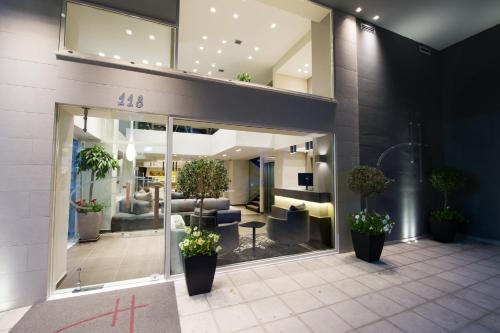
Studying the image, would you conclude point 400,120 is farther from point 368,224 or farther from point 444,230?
point 368,224

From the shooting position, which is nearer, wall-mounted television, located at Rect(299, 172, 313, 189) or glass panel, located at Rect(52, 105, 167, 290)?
glass panel, located at Rect(52, 105, 167, 290)

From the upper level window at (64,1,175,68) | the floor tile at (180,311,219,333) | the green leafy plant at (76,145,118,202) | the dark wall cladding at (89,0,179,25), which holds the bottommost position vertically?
the floor tile at (180,311,219,333)

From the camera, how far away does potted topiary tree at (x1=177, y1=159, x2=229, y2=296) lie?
2926 millimetres

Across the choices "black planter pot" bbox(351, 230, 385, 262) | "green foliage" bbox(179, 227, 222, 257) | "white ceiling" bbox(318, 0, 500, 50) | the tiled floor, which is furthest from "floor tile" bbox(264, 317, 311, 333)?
"white ceiling" bbox(318, 0, 500, 50)

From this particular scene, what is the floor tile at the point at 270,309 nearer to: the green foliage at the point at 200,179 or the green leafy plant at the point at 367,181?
the green foliage at the point at 200,179

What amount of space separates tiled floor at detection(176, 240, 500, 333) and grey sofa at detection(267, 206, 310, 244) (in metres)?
0.79

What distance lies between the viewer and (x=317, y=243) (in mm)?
4996

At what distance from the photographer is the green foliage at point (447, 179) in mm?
5375

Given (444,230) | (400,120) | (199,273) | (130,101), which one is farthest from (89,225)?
(444,230)

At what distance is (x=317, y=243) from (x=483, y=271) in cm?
268

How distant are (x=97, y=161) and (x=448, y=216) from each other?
314 inches

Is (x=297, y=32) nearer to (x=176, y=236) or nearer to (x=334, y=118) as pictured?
(x=334, y=118)

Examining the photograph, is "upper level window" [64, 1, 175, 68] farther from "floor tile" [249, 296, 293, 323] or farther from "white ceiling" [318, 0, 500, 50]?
"floor tile" [249, 296, 293, 323]

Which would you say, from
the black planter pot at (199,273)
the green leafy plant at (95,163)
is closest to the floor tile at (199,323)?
the black planter pot at (199,273)
